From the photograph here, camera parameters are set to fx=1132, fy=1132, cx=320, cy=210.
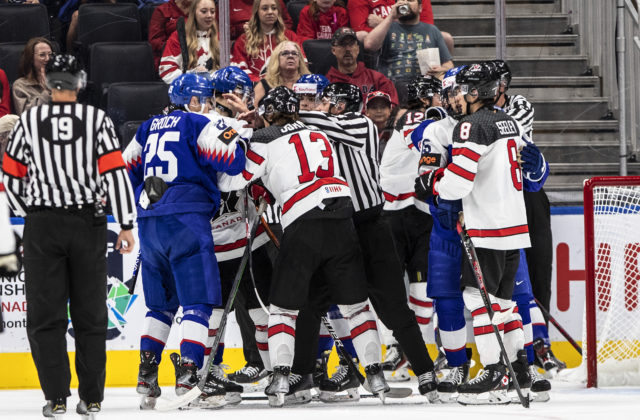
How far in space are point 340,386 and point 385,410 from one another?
0.46m

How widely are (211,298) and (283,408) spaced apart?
0.61m

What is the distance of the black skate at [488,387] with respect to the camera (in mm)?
4918

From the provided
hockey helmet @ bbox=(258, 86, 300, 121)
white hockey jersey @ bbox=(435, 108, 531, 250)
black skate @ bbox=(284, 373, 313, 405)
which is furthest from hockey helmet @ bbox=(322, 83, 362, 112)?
black skate @ bbox=(284, 373, 313, 405)

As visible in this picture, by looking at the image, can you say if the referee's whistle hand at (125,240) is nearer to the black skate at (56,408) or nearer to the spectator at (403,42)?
the black skate at (56,408)

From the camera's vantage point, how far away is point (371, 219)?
5.29 m

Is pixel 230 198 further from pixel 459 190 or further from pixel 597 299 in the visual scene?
pixel 597 299

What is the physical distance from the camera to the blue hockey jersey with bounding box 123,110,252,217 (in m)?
4.87

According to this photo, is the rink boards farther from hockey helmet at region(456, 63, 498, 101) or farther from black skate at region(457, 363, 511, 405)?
hockey helmet at region(456, 63, 498, 101)

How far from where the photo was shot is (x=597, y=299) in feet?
19.7

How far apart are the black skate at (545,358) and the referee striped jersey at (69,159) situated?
2679 mm

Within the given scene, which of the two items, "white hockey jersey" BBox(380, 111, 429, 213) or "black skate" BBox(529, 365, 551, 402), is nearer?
"black skate" BBox(529, 365, 551, 402)

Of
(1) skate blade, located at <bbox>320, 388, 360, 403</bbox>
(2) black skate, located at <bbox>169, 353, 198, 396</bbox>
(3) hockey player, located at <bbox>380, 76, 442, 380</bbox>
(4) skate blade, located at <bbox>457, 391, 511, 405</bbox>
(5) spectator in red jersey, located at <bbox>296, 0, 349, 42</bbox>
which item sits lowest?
(1) skate blade, located at <bbox>320, 388, 360, 403</bbox>

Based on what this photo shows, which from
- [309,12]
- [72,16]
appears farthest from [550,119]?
[72,16]

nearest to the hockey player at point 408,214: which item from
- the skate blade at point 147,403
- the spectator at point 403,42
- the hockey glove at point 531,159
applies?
the spectator at point 403,42
